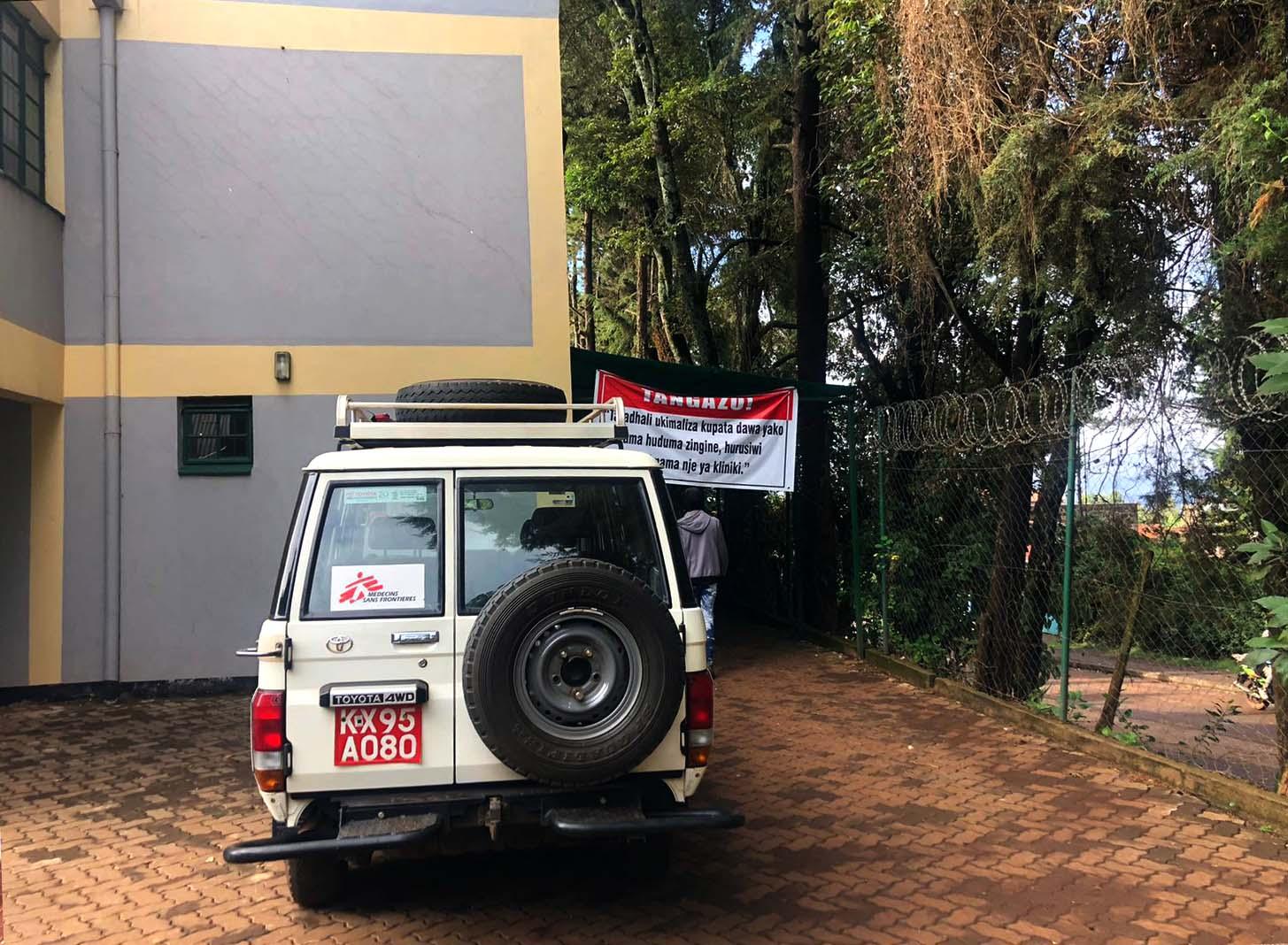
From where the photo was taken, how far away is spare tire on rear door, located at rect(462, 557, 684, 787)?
3475 millimetres

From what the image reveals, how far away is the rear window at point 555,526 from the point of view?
3.93m

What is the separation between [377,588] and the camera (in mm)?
3773

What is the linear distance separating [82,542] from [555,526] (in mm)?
6088

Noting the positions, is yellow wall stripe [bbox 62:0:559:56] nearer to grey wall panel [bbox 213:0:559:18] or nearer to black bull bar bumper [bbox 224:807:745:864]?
grey wall panel [bbox 213:0:559:18]

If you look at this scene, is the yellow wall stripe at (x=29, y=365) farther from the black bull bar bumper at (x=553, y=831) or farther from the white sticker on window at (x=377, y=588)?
the black bull bar bumper at (x=553, y=831)

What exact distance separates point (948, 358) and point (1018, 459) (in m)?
3.02

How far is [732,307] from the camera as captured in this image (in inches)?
643

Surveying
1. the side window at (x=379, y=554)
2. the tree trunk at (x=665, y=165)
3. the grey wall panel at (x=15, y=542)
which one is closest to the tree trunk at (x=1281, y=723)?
the side window at (x=379, y=554)

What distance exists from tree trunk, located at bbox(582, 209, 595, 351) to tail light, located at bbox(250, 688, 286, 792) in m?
14.0

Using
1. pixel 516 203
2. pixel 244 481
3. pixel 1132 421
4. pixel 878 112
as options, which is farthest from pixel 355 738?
pixel 878 112

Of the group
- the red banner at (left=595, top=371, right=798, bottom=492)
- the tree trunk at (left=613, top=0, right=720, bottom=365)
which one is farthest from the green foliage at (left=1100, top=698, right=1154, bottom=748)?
the tree trunk at (left=613, top=0, right=720, bottom=365)

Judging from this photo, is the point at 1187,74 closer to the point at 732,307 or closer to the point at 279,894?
the point at 279,894

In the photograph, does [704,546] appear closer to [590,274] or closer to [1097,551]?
[1097,551]

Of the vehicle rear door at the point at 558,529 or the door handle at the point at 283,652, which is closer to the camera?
the door handle at the point at 283,652
